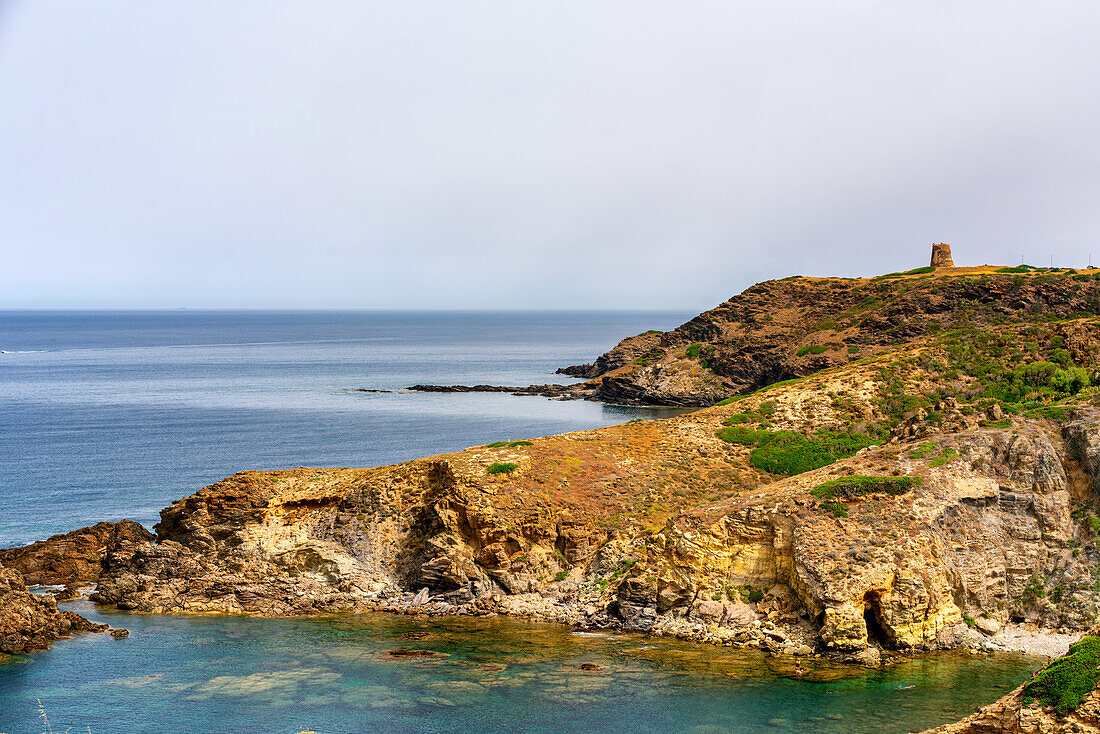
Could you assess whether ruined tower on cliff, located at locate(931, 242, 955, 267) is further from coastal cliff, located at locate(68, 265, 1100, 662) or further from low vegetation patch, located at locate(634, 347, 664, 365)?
coastal cliff, located at locate(68, 265, 1100, 662)

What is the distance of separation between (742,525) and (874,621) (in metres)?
6.36

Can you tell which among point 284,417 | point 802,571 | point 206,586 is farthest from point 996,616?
point 284,417

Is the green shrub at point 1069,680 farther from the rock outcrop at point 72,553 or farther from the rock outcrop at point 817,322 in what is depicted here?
the rock outcrop at point 817,322

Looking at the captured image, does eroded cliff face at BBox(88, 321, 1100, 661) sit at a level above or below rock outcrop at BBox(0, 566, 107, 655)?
above

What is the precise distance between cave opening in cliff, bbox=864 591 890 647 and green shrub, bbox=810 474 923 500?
454cm

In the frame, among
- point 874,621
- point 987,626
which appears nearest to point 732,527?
point 874,621

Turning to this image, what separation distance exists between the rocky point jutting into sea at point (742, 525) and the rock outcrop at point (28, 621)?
3.55 m

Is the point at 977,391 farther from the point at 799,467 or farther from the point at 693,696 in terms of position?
the point at 693,696

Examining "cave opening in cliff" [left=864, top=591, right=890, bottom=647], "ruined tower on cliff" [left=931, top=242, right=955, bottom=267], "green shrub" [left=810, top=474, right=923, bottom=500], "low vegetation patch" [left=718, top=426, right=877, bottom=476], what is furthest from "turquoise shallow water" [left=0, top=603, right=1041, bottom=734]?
"ruined tower on cliff" [left=931, top=242, right=955, bottom=267]

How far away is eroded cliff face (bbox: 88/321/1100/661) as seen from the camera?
1384 inches

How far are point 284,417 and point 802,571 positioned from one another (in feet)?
285

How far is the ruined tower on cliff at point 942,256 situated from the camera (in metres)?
113

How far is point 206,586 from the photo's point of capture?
43.3 metres

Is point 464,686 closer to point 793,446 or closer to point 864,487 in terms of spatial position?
point 864,487
